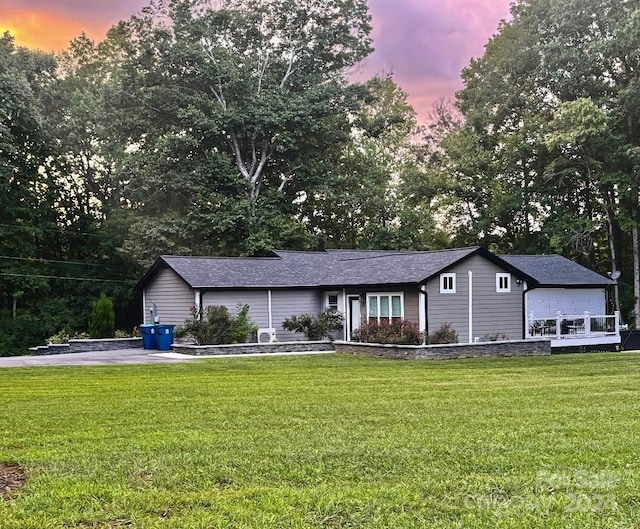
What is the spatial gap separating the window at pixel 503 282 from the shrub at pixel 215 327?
321 inches

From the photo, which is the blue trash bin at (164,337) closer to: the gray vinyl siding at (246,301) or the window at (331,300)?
the gray vinyl siding at (246,301)

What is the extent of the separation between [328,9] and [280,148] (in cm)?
823

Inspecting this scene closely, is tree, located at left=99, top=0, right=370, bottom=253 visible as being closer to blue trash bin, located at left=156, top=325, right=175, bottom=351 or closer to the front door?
the front door

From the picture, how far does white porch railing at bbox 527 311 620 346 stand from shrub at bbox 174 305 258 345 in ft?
31.2

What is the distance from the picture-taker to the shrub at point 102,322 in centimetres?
2458

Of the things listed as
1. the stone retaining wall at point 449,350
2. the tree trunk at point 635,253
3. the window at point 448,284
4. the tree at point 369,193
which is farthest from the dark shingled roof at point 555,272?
the tree at point 369,193

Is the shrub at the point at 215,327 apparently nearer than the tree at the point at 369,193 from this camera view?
Yes

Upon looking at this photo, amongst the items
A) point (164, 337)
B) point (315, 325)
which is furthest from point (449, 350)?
point (164, 337)

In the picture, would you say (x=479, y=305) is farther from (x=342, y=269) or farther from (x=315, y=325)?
(x=342, y=269)

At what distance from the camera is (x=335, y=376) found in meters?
13.0

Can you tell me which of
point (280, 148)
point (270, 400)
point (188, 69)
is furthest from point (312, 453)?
point (188, 69)

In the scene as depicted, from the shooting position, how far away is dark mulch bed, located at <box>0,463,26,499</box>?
4.92 m

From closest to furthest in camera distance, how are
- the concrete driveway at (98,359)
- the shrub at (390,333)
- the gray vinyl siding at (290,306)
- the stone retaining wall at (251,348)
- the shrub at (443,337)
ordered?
the concrete driveway at (98,359), the shrub at (390,333), the stone retaining wall at (251,348), the shrub at (443,337), the gray vinyl siding at (290,306)

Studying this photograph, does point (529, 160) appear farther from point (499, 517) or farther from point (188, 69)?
point (499, 517)
